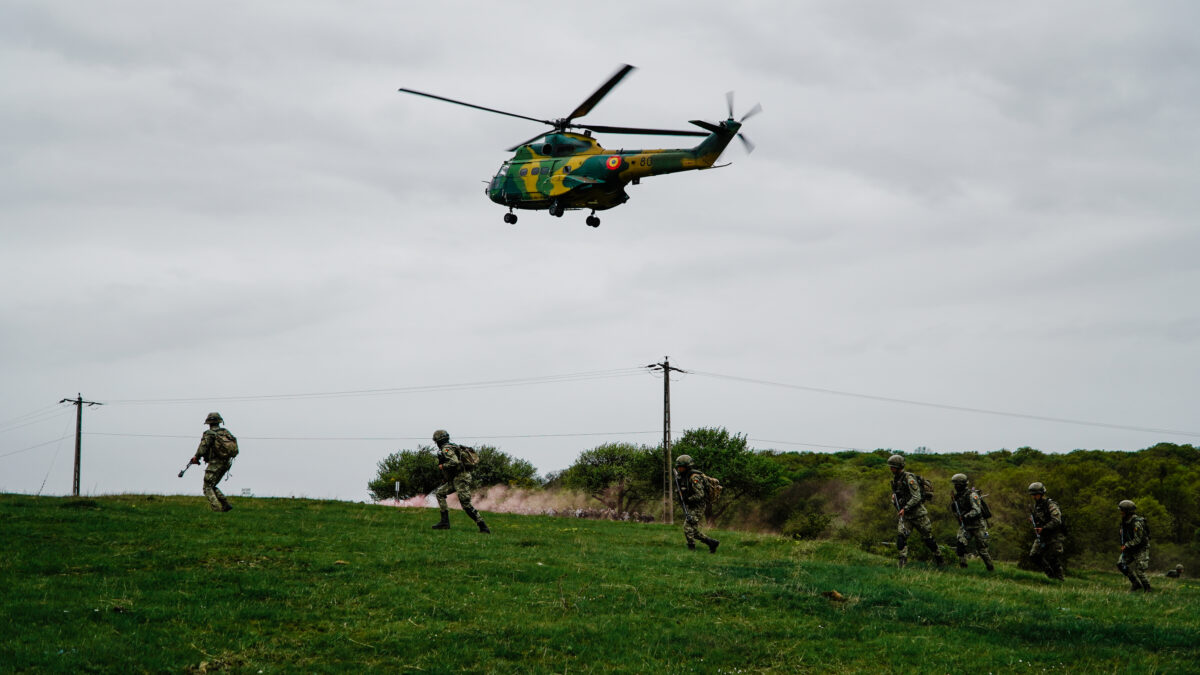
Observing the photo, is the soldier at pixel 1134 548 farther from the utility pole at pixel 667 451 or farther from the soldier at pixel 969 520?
the utility pole at pixel 667 451

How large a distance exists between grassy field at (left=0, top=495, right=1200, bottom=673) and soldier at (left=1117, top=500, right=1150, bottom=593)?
1.92 meters

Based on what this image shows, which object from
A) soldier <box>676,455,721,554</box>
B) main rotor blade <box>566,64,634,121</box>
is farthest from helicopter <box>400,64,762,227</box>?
soldier <box>676,455,721,554</box>

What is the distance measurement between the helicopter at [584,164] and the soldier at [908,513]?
14652 millimetres

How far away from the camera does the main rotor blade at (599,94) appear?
32.1 metres

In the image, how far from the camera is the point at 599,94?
1334 inches

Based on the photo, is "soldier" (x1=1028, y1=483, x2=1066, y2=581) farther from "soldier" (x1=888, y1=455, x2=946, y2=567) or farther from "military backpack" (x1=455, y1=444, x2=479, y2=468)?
"military backpack" (x1=455, y1=444, x2=479, y2=468)

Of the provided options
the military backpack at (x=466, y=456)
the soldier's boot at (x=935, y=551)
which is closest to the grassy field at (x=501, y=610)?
the soldier's boot at (x=935, y=551)

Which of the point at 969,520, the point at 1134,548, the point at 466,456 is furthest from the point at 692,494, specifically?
the point at 1134,548

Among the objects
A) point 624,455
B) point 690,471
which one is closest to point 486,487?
point 624,455

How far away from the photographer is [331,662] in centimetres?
1280

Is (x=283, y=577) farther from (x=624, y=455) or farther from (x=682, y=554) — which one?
(x=624, y=455)

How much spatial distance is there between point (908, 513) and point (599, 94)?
1809cm

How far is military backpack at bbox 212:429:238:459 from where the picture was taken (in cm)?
2475

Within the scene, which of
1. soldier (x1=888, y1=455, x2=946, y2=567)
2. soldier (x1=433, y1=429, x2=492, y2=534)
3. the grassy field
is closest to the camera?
the grassy field
